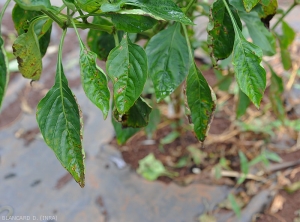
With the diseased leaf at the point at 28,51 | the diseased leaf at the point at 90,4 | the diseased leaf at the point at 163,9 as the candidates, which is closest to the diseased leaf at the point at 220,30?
the diseased leaf at the point at 163,9

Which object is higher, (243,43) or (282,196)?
(243,43)

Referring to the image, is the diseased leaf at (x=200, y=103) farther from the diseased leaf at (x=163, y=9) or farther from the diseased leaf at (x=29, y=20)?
the diseased leaf at (x=29, y=20)

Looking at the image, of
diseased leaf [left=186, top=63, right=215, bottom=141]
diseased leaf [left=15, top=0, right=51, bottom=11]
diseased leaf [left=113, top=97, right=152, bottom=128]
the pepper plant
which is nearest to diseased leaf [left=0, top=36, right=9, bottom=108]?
the pepper plant

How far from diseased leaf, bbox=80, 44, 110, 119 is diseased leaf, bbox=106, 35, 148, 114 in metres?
0.02

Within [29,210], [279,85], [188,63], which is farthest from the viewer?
[29,210]

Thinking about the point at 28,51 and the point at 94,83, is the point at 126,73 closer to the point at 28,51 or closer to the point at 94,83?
the point at 94,83

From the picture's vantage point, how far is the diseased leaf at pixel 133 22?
59cm

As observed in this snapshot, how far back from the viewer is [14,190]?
132 cm

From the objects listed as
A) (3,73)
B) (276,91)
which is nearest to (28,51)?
(3,73)

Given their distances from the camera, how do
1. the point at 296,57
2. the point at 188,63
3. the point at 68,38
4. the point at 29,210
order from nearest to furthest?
the point at 188,63, the point at 29,210, the point at 296,57, the point at 68,38

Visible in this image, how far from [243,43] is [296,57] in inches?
57.9

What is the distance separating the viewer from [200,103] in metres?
0.70

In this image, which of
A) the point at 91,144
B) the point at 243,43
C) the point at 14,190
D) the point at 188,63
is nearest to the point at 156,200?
the point at 91,144

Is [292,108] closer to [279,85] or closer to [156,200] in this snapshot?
[279,85]
